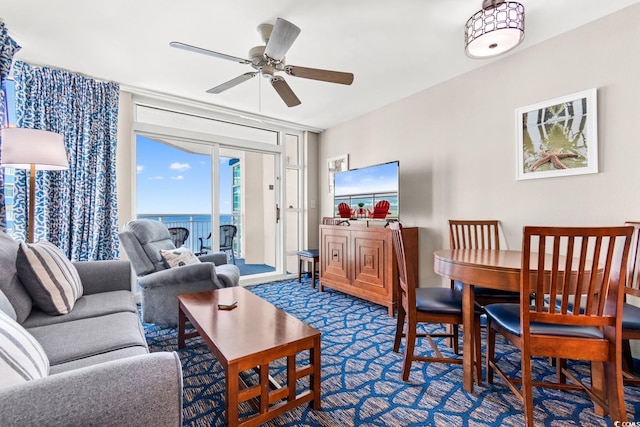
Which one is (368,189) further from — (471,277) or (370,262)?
(471,277)

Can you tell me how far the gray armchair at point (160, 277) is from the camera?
2.55 m

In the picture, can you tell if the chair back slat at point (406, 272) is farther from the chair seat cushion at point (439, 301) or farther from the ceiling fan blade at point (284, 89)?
the ceiling fan blade at point (284, 89)

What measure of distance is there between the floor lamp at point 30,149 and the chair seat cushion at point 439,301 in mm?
3062

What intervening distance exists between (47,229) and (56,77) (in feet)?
4.99

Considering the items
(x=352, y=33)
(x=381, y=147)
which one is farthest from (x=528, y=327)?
(x=381, y=147)

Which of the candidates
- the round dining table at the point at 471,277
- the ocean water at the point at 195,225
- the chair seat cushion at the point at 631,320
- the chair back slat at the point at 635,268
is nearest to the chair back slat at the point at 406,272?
the round dining table at the point at 471,277

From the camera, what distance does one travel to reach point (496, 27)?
186 cm

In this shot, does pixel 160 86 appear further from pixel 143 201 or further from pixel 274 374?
pixel 274 374

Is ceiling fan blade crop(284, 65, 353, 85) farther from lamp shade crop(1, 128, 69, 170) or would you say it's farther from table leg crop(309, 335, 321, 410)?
lamp shade crop(1, 128, 69, 170)

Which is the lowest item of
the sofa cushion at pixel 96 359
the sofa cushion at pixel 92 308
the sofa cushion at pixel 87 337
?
the sofa cushion at pixel 96 359

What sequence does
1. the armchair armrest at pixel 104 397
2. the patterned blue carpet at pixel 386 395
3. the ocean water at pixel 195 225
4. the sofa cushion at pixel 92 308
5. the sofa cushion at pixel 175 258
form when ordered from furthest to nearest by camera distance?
the ocean water at pixel 195 225 → the sofa cushion at pixel 175 258 → the sofa cushion at pixel 92 308 → the patterned blue carpet at pixel 386 395 → the armchair armrest at pixel 104 397

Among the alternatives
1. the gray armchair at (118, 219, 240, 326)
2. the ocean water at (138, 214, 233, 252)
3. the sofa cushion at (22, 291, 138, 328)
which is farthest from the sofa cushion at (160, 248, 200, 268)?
the ocean water at (138, 214, 233, 252)

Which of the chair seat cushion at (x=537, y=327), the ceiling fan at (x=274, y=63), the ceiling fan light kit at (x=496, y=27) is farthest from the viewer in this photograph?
the ceiling fan at (x=274, y=63)

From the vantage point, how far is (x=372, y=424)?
4.88ft
